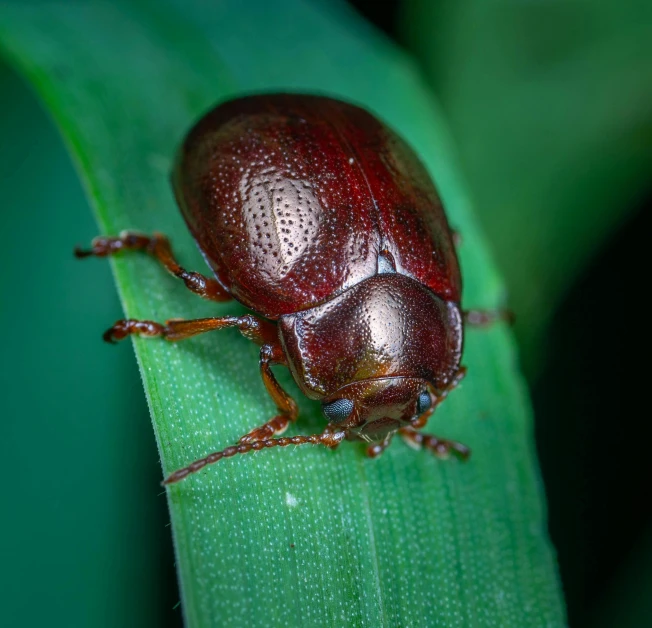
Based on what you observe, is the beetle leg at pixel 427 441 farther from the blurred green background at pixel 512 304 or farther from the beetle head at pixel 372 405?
the blurred green background at pixel 512 304

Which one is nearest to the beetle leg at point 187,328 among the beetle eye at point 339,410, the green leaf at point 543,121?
the beetle eye at point 339,410

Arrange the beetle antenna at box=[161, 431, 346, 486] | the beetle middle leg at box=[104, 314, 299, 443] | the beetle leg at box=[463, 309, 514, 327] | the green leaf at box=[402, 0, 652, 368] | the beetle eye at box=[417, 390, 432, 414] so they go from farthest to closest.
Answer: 1. the green leaf at box=[402, 0, 652, 368]
2. the beetle leg at box=[463, 309, 514, 327]
3. the beetle eye at box=[417, 390, 432, 414]
4. the beetle middle leg at box=[104, 314, 299, 443]
5. the beetle antenna at box=[161, 431, 346, 486]

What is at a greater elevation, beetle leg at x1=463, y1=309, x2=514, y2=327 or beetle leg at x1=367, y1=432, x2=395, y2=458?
beetle leg at x1=463, y1=309, x2=514, y2=327

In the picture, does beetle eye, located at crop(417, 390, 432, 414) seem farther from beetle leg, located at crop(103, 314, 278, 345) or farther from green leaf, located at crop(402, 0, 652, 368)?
green leaf, located at crop(402, 0, 652, 368)

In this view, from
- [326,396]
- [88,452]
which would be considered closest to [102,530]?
[88,452]

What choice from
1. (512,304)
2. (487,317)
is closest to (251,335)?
(487,317)

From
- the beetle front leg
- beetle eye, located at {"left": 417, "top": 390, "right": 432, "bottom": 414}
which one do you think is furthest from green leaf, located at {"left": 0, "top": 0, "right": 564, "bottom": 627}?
beetle eye, located at {"left": 417, "top": 390, "right": 432, "bottom": 414}
